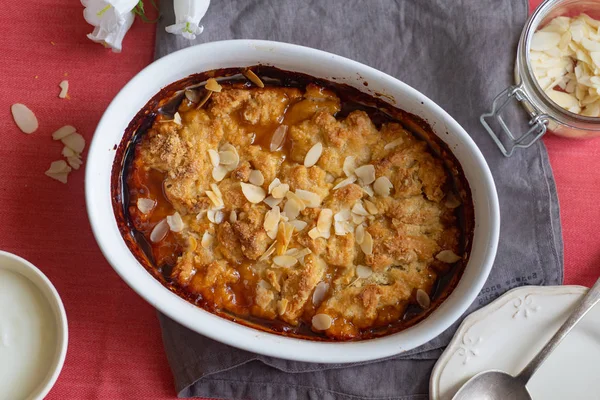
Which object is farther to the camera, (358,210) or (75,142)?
(75,142)

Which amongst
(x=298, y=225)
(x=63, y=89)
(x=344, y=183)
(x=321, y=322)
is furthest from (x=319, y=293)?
(x=63, y=89)

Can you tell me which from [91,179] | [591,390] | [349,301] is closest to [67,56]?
[91,179]

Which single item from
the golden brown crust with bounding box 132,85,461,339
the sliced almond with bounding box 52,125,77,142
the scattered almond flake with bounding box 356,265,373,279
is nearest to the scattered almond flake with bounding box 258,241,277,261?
the golden brown crust with bounding box 132,85,461,339

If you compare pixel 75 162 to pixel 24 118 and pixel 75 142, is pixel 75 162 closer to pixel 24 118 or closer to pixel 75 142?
pixel 75 142

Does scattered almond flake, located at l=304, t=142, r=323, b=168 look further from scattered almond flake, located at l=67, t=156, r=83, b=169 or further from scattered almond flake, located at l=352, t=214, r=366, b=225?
scattered almond flake, located at l=67, t=156, r=83, b=169

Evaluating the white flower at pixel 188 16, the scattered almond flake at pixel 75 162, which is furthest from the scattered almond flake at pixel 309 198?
the scattered almond flake at pixel 75 162
